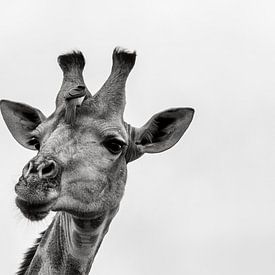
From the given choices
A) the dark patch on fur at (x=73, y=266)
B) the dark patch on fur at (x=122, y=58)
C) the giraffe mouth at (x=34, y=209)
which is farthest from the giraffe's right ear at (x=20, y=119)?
the giraffe mouth at (x=34, y=209)

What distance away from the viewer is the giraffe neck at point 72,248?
12.4 metres

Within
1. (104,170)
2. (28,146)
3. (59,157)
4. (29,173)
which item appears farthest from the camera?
(28,146)

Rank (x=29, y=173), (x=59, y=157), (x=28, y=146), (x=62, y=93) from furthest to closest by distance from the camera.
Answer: (x=28, y=146), (x=62, y=93), (x=59, y=157), (x=29, y=173)

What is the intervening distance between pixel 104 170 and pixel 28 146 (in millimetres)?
2422

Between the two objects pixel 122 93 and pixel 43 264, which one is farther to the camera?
pixel 122 93

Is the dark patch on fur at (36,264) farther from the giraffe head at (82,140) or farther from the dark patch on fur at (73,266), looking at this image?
the giraffe head at (82,140)

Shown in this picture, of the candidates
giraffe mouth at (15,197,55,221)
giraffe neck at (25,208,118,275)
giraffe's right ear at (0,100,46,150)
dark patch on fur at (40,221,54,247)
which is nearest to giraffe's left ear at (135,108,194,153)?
giraffe neck at (25,208,118,275)

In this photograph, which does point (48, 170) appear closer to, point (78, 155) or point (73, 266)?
point (78, 155)

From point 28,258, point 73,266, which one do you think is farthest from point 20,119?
point 73,266

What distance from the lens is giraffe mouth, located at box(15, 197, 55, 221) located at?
10.5m

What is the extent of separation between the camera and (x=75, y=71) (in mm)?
13641

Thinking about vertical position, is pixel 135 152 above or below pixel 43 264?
above

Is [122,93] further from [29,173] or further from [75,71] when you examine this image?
[29,173]

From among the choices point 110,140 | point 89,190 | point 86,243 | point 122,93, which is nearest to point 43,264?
point 86,243
